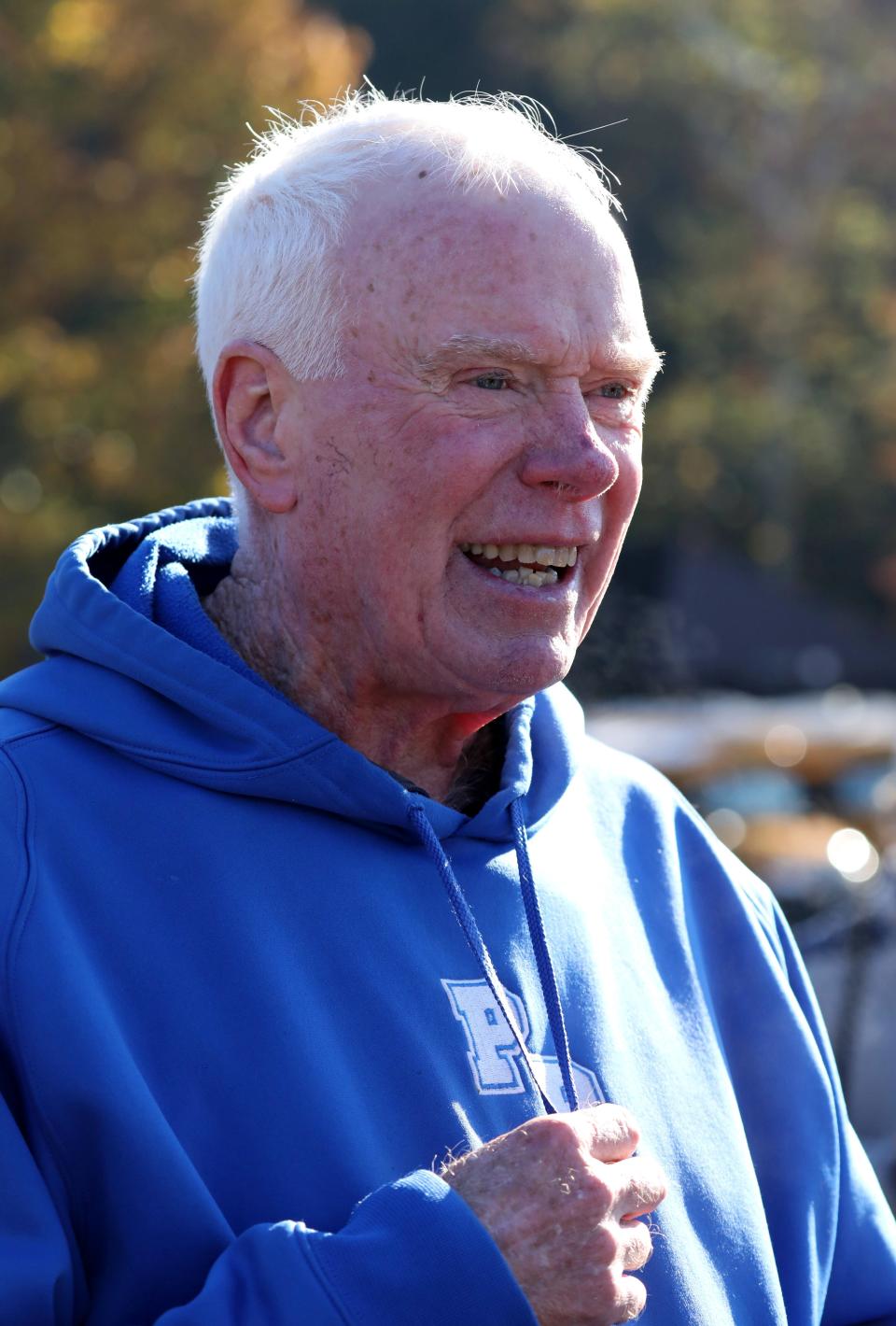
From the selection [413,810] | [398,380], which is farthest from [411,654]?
[398,380]

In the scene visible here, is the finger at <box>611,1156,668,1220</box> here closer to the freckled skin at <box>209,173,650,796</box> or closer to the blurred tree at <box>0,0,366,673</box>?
the freckled skin at <box>209,173,650,796</box>

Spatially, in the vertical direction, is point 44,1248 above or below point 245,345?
below

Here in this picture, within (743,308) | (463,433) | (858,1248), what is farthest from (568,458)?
(743,308)

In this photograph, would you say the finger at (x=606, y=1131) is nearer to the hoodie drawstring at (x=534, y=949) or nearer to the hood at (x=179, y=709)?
the hoodie drawstring at (x=534, y=949)

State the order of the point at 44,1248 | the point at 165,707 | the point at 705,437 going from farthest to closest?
the point at 705,437 → the point at 165,707 → the point at 44,1248

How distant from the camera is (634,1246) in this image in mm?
1696

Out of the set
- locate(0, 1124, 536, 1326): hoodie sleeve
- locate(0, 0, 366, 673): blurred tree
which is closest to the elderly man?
locate(0, 1124, 536, 1326): hoodie sleeve

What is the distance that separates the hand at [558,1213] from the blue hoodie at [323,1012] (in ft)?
0.17

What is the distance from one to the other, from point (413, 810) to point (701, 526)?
84.7 ft

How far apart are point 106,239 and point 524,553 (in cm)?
977

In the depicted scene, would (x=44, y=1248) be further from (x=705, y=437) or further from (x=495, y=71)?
(x=495, y=71)

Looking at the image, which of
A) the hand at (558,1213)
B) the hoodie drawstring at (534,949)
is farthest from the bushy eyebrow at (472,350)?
the hand at (558,1213)

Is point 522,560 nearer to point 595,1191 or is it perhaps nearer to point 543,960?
point 543,960

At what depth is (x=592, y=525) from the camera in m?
1.98
